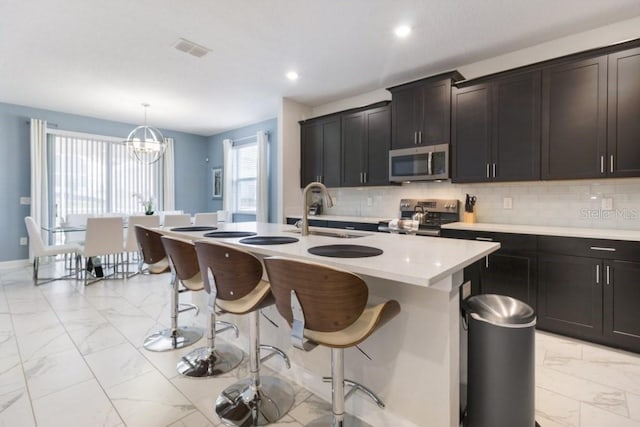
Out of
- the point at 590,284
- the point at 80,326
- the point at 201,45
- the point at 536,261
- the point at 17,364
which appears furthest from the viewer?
the point at 201,45

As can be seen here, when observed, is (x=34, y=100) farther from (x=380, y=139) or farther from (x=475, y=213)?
(x=475, y=213)

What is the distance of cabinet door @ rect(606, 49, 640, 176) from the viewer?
2477 millimetres

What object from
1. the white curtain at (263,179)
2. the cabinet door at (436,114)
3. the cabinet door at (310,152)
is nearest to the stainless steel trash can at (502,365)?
the cabinet door at (436,114)

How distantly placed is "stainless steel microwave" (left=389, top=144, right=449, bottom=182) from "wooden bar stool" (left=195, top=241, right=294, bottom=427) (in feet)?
8.39

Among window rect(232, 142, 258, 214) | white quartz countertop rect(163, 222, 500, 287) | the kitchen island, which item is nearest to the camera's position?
white quartz countertop rect(163, 222, 500, 287)

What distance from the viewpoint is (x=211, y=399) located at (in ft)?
6.03

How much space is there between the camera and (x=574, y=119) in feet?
8.99

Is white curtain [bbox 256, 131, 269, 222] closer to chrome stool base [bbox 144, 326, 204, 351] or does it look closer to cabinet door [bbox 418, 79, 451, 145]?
cabinet door [bbox 418, 79, 451, 145]

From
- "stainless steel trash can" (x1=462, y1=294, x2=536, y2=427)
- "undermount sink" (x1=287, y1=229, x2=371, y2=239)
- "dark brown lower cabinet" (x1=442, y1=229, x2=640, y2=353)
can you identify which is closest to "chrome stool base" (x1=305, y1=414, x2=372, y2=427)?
"stainless steel trash can" (x1=462, y1=294, x2=536, y2=427)

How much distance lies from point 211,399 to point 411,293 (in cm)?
134

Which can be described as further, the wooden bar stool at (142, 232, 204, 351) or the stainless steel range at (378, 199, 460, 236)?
the stainless steel range at (378, 199, 460, 236)

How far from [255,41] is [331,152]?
1.95 meters

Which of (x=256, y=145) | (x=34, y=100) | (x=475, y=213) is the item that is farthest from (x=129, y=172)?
(x=475, y=213)

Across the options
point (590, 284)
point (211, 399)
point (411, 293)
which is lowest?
point (211, 399)
